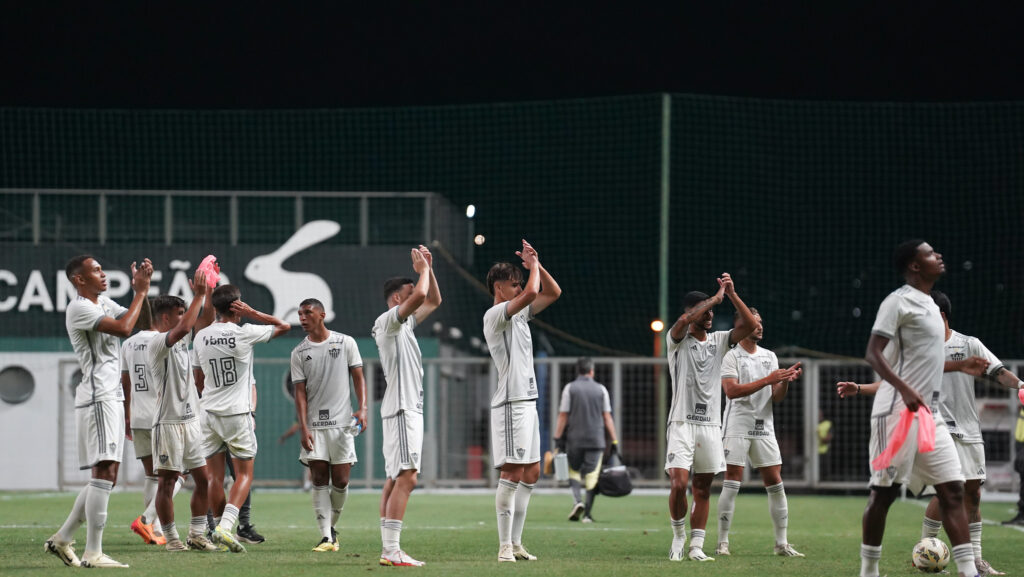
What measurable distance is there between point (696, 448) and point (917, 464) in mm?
2765

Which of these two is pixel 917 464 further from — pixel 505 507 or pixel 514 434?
pixel 505 507

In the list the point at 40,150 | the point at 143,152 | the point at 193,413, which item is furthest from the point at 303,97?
the point at 193,413

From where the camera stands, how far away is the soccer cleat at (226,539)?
10195 millimetres

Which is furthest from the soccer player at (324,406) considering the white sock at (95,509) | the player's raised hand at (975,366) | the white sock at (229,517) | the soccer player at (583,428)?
the soccer player at (583,428)

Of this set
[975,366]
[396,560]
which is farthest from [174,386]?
[975,366]

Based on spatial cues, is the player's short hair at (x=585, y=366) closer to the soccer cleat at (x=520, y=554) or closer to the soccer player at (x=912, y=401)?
the soccer cleat at (x=520, y=554)

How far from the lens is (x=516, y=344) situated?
1002cm

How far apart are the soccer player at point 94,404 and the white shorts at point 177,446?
51.4 inches

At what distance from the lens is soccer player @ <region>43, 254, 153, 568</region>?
9.08 metres

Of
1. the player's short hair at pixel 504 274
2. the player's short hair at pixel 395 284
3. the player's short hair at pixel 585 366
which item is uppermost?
the player's short hair at pixel 504 274

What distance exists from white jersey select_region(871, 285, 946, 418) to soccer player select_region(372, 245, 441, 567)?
333 centimetres

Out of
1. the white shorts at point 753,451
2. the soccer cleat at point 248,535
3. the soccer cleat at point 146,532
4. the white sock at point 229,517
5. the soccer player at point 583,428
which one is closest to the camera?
the white sock at point 229,517

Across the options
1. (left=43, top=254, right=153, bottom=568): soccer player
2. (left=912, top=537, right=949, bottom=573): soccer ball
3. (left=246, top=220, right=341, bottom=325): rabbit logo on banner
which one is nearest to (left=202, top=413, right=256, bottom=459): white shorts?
(left=43, top=254, right=153, bottom=568): soccer player

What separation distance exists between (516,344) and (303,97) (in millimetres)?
18783
